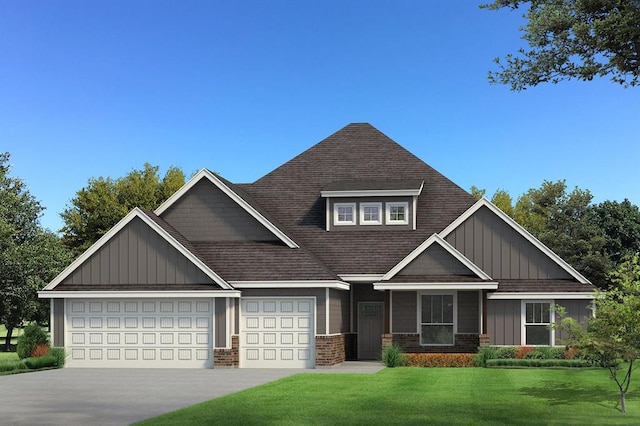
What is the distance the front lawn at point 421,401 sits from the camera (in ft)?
56.9

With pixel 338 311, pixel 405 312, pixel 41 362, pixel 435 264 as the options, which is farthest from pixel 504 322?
pixel 41 362

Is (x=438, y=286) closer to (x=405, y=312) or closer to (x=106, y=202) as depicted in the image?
(x=405, y=312)

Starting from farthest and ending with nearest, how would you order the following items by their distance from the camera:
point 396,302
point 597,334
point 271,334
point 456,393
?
point 396,302, point 271,334, point 456,393, point 597,334

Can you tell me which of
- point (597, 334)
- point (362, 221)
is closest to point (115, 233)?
point (362, 221)

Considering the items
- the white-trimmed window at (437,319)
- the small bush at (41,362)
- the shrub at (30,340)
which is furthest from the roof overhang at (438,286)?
the shrub at (30,340)

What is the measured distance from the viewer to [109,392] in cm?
2308

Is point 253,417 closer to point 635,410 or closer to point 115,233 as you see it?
point 635,410

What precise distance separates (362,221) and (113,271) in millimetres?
11114

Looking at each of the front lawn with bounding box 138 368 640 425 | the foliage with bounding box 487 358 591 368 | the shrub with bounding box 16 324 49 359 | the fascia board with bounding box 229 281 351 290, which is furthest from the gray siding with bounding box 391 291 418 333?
the shrub with bounding box 16 324 49 359

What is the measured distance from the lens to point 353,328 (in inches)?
1464

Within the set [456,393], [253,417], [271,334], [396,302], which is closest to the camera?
[253,417]

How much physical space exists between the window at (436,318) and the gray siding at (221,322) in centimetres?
812

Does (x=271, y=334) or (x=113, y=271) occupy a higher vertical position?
(x=113, y=271)

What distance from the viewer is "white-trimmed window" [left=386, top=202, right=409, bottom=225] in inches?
1492
